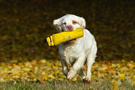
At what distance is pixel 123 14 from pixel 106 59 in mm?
6708

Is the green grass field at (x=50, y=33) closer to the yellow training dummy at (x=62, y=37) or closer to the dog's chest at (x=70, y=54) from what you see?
the dog's chest at (x=70, y=54)

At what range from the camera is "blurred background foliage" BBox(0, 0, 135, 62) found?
10602mm

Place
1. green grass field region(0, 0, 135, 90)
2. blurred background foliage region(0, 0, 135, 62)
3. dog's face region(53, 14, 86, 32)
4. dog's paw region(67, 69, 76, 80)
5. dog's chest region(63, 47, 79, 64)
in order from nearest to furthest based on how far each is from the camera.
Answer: dog's face region(53, 14, 86, 32), dog's paw region(67, 69, 76, 80), dog's chest region(63, 47, 79, 64), green grass field region(0, 0, 135, 90), blurred background foliage region(0, 0, 135, 62)

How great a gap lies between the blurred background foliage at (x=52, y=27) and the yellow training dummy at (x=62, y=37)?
16.0ft

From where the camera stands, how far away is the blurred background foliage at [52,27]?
34.8ft

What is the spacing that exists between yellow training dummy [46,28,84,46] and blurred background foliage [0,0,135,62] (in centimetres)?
488

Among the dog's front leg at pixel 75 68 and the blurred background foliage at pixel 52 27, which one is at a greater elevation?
the dog's front leg at pixel 75 68

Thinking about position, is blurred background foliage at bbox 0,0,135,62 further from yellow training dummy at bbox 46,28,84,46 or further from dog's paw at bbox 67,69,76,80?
yellow training dummy at bbox 46,28,84,46

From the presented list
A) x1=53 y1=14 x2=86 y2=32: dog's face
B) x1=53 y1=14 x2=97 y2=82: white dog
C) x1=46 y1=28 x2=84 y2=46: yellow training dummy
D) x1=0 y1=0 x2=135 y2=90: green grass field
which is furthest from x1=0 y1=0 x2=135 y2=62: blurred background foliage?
x1=46 y1=28 x2=84 y2=46: yellow training dummy

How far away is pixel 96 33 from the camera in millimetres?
13172

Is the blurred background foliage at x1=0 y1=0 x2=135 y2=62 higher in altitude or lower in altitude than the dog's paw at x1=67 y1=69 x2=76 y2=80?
lower

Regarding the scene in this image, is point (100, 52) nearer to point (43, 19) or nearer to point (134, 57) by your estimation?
point (134, 57)

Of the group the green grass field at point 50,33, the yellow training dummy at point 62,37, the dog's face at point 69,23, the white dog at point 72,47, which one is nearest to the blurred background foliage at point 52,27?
the green grass field at point 50,33

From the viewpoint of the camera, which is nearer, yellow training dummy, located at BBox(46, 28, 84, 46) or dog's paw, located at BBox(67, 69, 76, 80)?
yellow training dummy, located at BBox(46, 28, 84, 46)
